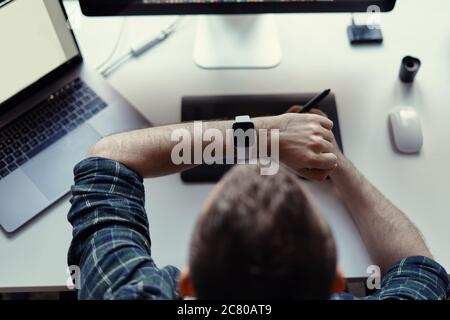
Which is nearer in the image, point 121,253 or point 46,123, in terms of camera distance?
point 121,253

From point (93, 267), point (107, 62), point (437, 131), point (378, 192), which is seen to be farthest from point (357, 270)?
point (107, 62)

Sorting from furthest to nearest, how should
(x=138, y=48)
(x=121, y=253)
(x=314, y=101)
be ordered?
(x=138, y=48), (x=314, y=101), (x=121, y=253)

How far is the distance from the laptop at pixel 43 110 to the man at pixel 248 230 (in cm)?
11

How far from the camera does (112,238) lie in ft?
2.37

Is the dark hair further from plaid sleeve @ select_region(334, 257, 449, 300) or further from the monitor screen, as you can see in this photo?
the monitor screen

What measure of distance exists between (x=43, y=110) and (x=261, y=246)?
25.1 inches

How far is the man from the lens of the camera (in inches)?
19.4

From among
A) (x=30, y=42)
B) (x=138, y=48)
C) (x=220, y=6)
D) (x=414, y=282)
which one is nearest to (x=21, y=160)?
(x=30, y=42)

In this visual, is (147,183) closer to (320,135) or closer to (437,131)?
(320,135)

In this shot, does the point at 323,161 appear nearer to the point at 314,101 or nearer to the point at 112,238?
the point at 314,101

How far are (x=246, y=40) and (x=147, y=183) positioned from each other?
0.37m

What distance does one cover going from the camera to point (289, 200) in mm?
516

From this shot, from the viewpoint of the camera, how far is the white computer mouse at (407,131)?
938mm

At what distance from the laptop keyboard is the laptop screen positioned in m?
0.05
